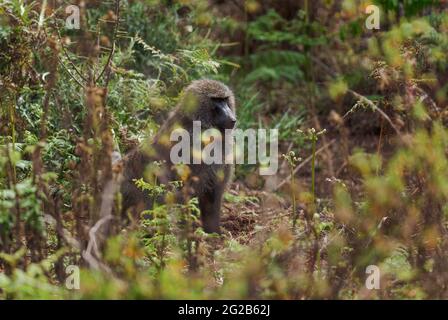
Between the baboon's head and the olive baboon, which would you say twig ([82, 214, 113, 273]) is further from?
the baboon's head

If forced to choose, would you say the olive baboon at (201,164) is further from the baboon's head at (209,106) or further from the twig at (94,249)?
the twig at (94,249)

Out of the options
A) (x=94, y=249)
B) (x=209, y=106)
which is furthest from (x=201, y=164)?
(x=94, y=249)

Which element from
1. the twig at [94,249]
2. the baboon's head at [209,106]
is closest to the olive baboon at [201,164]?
the baboon's head at [209,106]

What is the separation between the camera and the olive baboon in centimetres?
677

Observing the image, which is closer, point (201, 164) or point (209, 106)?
point (201, 164)

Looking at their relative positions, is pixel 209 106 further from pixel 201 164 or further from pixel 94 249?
pixel 94 249

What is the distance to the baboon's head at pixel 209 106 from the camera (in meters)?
6.98

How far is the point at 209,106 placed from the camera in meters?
7.04

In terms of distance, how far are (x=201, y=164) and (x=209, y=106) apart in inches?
20.6

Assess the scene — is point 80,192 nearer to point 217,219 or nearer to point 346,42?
point 217,219

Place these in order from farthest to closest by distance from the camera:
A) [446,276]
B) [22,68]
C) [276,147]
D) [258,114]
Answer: [258,114]
[276,147]
[22,68]
[446,276]
